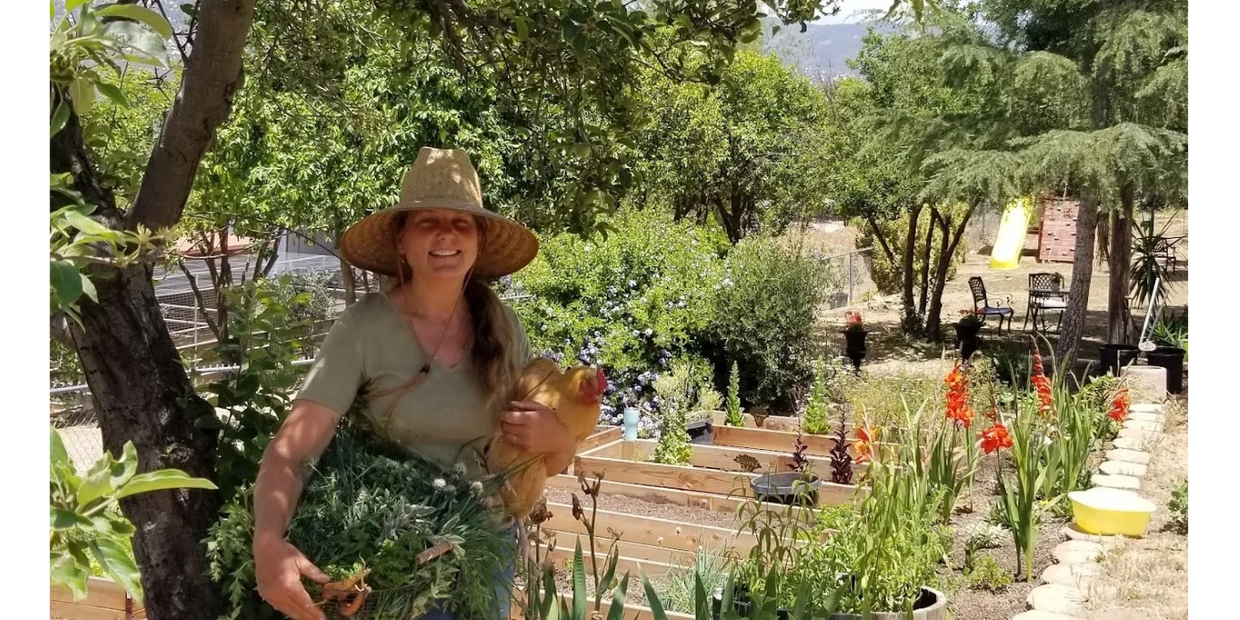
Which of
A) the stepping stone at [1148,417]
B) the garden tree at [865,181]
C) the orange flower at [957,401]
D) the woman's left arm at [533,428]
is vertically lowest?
the stepping stone at [1148,417]

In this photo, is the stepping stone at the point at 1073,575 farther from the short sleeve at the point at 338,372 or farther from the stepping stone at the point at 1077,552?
the short sleeve at the point at 338,372

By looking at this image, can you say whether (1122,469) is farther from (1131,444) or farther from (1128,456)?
(1131,444)

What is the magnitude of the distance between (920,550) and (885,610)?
0.29 metres

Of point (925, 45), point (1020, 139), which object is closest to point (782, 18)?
point (1020, 139)

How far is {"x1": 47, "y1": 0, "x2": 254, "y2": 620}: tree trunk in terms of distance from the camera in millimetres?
1890

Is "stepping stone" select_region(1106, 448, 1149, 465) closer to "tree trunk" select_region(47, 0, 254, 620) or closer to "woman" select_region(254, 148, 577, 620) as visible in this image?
"woman" select_region(254, 148, 577, 620)

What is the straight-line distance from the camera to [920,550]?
3805 millimetres

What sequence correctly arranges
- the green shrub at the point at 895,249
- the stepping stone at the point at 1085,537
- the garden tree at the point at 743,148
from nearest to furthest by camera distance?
the stepping stone at the point at 1085,537, the garden tree at the point at 743,148, the green shrub at the point at 895,249

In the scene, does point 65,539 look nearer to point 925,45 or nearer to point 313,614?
point 313,614

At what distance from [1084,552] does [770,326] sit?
418 centimetres

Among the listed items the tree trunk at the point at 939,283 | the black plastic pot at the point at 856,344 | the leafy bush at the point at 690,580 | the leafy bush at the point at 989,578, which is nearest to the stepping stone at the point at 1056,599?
the leafy bush at the point at 989,578

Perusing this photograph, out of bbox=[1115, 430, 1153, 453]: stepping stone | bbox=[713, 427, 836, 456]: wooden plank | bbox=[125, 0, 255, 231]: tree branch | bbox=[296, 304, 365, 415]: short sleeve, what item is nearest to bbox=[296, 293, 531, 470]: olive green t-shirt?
bbox=[296, 304, 365, 415]: short sleeve

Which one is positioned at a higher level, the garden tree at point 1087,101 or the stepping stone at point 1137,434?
the garden tree at point 1087,101

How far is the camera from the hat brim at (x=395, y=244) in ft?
6.64
